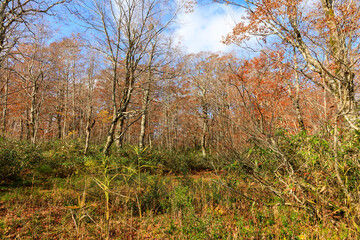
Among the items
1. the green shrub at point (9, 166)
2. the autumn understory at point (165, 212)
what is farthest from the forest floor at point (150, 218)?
the green shrub at point (9, 166)

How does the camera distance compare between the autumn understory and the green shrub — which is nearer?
the autumn understory

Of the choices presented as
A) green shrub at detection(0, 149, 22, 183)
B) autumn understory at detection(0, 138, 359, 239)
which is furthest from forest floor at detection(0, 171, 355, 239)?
green shrub at detection(0, 149, 22, 183)

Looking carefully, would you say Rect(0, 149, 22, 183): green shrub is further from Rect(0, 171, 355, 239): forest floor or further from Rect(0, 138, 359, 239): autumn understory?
Rect(0, 171, 355, 239): forest floor

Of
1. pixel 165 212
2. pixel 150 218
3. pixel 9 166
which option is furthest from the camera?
pixel 9 166

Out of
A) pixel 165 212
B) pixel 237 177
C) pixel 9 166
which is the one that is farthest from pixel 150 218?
pixel 9 166

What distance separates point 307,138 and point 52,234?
440cm

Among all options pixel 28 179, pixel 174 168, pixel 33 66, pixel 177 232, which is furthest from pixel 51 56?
pixel 177 232

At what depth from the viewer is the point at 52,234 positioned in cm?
267

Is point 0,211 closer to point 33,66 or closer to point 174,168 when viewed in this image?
point 174,168

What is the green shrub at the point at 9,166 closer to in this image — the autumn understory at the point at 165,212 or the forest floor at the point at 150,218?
the autumn understory at the point at 165,212

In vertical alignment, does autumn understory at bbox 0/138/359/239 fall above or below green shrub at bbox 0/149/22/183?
below

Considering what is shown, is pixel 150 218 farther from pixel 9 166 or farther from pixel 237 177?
pixel 9 166

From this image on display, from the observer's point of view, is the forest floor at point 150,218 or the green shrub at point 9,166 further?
the green shrub at point 9,166

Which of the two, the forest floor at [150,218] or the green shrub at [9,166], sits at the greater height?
the green shrub at [9,166]
